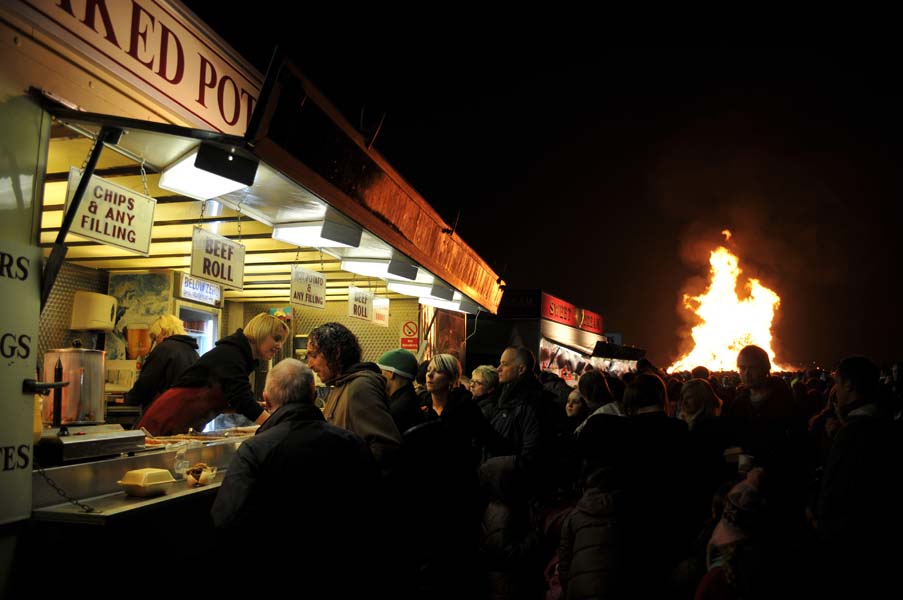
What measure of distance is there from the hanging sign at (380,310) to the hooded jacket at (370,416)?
6622 mm

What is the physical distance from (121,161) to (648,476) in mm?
4861

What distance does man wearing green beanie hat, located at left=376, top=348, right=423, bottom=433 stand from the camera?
5.30m

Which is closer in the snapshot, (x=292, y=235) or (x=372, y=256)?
(x=292, y=235)

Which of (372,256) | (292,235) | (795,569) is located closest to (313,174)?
(292,235)

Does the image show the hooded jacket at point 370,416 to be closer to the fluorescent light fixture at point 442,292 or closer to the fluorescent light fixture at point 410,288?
the fluorescent light fixture at point 442,292

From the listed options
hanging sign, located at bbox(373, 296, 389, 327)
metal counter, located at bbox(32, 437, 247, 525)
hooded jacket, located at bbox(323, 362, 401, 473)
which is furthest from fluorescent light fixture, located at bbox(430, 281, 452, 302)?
metal counter, located at bbox(32, 437, 247, 525)

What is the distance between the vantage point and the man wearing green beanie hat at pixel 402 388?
17.4 ft

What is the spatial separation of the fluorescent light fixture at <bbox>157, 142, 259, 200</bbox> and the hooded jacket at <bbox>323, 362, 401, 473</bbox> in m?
1.71

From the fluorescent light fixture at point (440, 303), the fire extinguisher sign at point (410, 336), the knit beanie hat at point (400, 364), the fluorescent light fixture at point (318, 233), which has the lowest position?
the knit beanie hat at point (400, 364)

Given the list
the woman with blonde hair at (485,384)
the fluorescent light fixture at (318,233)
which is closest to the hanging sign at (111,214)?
the fluorescent light fixture at (318,233)

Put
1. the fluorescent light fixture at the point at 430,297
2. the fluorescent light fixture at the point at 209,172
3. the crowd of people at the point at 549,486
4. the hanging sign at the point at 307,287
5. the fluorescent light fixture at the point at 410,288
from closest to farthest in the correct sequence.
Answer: the crowd of people at the point at 549,486
the fluorescent light fixture at the point at 209,172
the hanging sign at the point at 307,287
the fluorescent light fixture at the point at 410,288
the fluorescent light fixture at the point at 430,297

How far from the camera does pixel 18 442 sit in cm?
339

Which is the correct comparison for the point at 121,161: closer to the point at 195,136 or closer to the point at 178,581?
the point at 195,136

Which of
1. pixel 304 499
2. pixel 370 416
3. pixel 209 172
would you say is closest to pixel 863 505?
pixel 370 416
